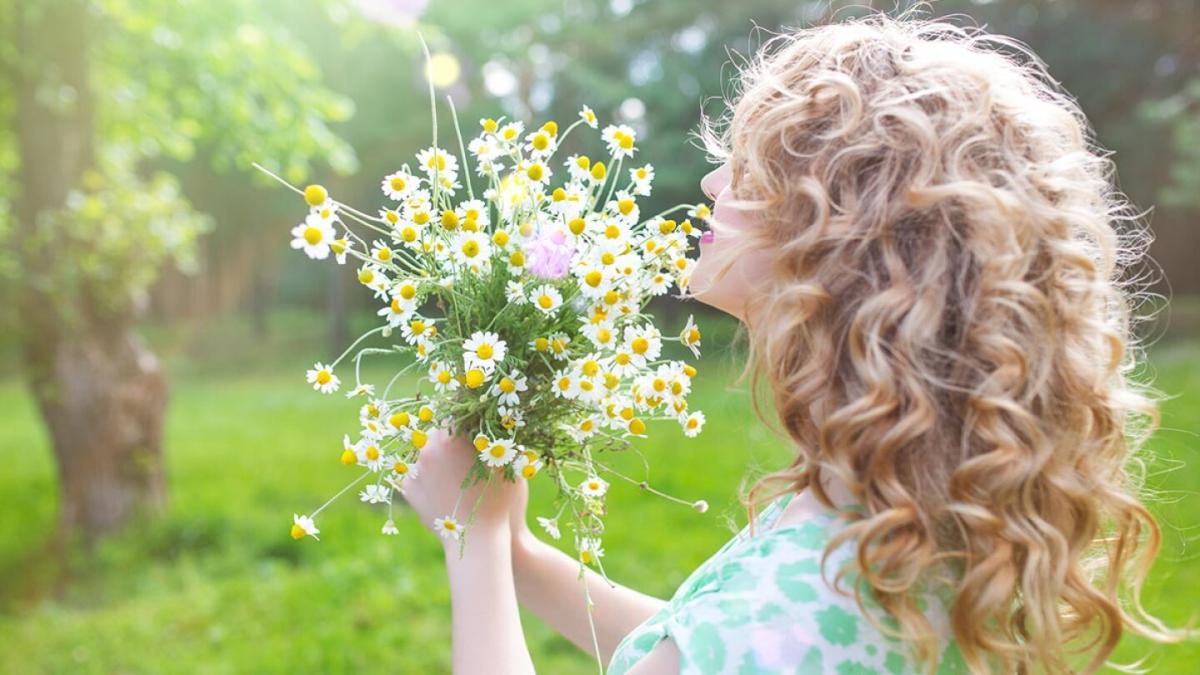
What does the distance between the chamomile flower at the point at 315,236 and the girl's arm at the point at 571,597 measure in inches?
24.1

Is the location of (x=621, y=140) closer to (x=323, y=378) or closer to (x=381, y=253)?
(x=381, y=253)

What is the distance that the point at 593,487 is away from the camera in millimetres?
1475

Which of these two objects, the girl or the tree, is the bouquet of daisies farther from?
the tree

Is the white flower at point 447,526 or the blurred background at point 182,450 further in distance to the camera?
the blurred background at point 182,450

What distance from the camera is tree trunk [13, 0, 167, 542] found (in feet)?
18.1

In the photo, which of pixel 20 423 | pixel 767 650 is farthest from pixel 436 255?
pixel 20 423

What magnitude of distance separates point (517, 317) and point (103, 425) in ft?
16.9

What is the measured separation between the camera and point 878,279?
1235 mm

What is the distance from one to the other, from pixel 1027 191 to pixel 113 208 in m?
5.54

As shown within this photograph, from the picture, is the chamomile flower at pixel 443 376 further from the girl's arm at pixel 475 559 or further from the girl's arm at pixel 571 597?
the girl's arm at pixel 571 597

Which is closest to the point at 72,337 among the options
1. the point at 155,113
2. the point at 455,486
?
the point at 155,113

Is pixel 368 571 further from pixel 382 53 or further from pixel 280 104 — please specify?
pixel 382 53

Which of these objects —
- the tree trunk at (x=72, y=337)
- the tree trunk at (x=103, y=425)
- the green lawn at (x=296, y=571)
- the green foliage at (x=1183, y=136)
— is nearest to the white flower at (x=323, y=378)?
the green lawn at (x=296, y=571)

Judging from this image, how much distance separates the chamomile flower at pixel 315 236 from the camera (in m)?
1.33
